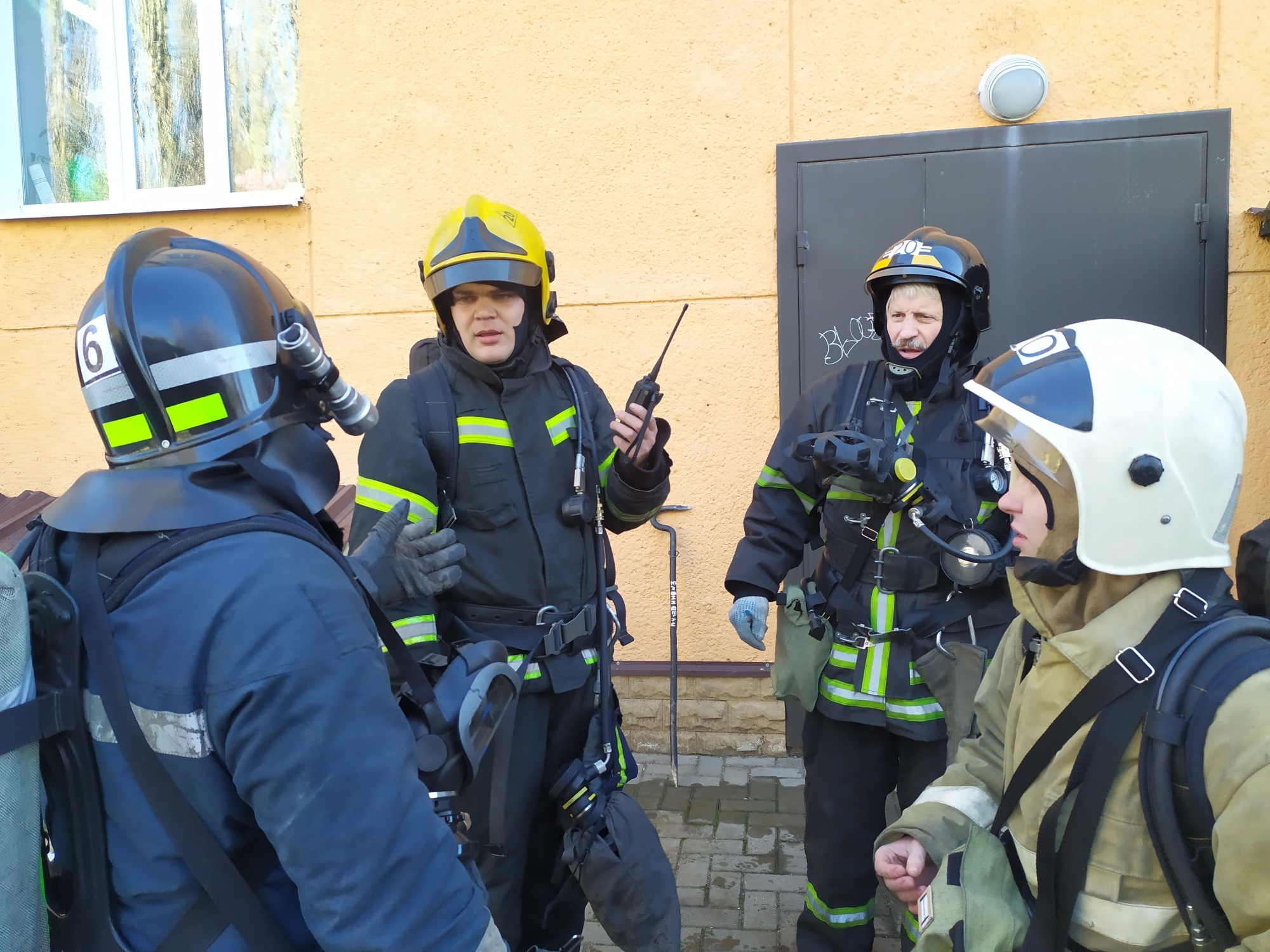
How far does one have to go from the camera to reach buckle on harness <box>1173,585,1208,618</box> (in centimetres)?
125

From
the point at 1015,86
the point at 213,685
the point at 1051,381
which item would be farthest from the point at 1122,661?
the point at 1015,86

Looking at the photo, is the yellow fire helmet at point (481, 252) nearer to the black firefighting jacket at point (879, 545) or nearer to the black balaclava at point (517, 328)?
the black balaclava at point (517, 328)

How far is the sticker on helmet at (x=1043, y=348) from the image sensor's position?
139 cm

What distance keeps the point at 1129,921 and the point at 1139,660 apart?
373 millimetres

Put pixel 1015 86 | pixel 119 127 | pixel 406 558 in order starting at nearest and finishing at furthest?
pixel 406 558 < pixel 1015 86 < pixel 119 127

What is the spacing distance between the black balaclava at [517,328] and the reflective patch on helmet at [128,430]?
1.29 m

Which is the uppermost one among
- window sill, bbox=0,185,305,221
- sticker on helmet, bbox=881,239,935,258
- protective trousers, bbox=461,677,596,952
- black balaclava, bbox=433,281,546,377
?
window sill, bbox=0,185,305,221

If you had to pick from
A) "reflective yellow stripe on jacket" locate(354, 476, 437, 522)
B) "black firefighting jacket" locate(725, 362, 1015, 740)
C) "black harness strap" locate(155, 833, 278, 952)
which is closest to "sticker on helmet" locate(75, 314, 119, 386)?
"black harness strap" locate(155, 833, 278, 952)

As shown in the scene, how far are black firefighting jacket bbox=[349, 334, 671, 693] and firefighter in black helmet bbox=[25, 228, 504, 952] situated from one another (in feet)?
3.23

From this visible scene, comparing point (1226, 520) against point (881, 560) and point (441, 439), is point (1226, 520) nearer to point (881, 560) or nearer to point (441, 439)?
point (881, 560)

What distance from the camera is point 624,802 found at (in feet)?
7.44

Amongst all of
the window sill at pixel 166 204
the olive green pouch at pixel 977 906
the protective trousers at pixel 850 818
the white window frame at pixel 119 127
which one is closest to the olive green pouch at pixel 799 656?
the protective trousers at pixel 850 818

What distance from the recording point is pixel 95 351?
3.72 feet

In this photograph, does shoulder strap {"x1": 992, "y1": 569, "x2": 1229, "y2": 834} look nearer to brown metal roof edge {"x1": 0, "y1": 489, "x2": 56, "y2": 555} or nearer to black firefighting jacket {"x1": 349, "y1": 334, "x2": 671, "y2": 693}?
black firefighting jacket {"x1": 349, "y1": 334, "x2": 671, "y2": 693}
